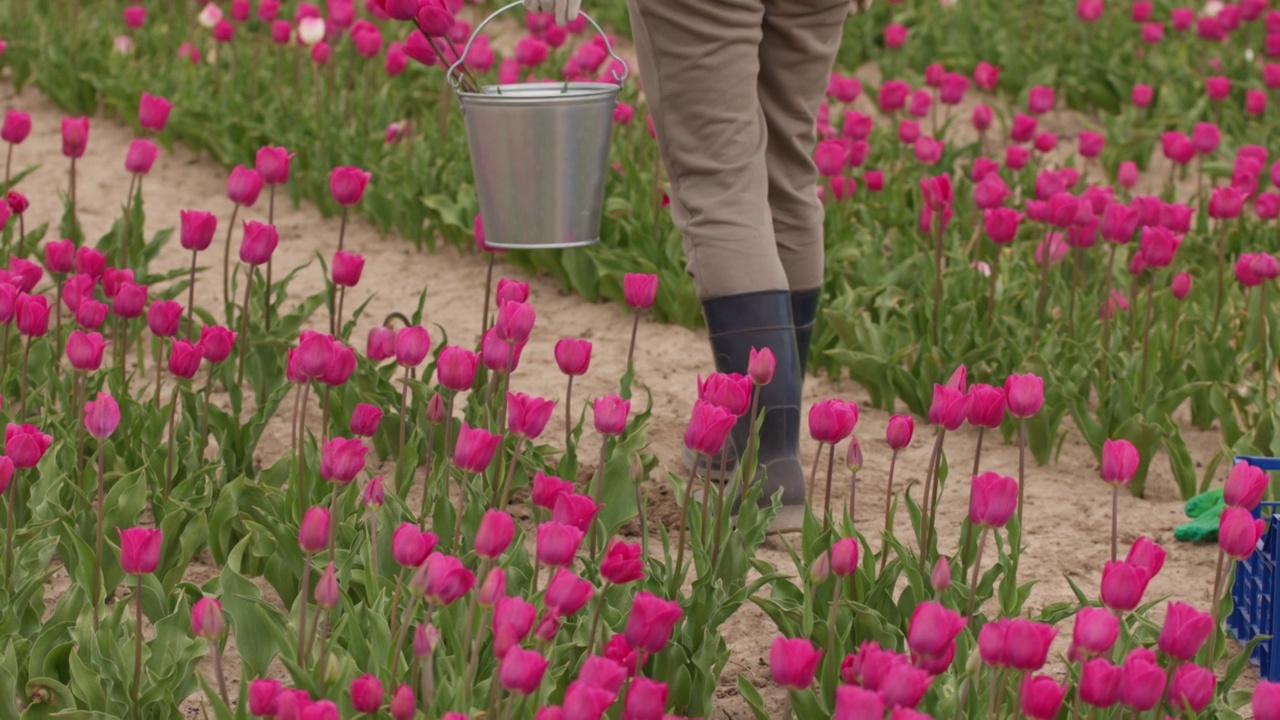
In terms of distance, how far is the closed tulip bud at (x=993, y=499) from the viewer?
2057 millimetres

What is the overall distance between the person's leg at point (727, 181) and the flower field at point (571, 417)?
16 centimetres

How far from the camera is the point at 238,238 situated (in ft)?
16.2

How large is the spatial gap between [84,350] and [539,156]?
0.77 m

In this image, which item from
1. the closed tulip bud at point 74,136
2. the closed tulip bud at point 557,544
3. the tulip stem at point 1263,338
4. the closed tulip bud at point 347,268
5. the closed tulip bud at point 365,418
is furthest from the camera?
the tulip stem at point 1263,338

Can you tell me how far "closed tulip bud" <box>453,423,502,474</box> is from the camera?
2.10m

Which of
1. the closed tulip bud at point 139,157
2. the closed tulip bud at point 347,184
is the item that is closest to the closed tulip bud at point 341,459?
the closed tulip bud at point 347,184

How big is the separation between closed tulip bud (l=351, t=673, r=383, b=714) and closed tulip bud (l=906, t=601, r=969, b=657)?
549 millimetres

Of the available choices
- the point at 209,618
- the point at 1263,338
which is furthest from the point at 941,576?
the point at 1263,338

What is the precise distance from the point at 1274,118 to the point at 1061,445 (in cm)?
286

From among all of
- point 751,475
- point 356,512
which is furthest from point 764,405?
point 356,512

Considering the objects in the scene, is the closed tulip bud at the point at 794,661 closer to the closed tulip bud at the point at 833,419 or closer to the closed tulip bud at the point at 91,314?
the closed tulip bud at the point at 833,419

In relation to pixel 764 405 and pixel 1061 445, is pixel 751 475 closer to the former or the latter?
pixel 764 405

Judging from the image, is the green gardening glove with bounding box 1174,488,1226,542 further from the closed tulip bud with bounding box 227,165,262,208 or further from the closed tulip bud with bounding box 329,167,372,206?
the closed tulip bud with bounding box 227,165,262,208

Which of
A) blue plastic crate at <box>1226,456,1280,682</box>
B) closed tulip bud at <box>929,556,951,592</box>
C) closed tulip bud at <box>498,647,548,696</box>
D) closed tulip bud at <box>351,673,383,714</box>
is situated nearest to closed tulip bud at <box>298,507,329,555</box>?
closed tulip bud at <box>351,673,383,714</box>
